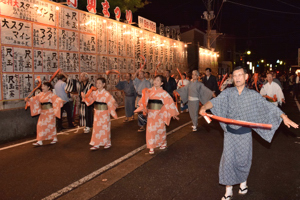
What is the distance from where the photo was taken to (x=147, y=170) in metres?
5.01

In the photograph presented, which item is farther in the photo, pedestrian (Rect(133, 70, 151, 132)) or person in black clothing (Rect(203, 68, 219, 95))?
person in black clothing (Rect(203, 68, 219, 95))

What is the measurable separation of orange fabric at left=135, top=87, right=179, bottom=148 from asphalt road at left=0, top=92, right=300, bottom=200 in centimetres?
34

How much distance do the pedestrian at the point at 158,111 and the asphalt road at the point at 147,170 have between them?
0.40 m

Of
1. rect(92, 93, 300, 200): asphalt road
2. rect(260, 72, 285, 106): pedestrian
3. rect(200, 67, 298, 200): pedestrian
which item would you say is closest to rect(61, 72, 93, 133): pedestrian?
rect(92, 93, 300, 200): asphalt road

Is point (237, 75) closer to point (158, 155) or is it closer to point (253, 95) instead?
point (253, 95)

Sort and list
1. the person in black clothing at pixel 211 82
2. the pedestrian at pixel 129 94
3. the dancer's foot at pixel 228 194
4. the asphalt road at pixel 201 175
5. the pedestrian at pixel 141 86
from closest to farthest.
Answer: the dancer's foot at pixel 228 194, the asphalt road at pixel 201 175, the pedestrian at pixel 141 86, the pedestrian at pixel 129 94, the person in black clothing at pixel 211 82

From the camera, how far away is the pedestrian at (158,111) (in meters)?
6.31

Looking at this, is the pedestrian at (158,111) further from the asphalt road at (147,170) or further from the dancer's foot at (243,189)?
the dancer's foot at (243,189)

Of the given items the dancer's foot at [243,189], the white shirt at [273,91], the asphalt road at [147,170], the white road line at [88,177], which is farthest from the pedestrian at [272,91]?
the dancer's foot at [243,189]

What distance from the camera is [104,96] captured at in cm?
667

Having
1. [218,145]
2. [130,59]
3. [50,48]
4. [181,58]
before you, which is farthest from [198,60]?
[218,145]

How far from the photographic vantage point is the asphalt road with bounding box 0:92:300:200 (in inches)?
159

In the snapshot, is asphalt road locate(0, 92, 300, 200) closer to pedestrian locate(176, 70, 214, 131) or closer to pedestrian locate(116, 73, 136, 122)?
pedestrian locate(176, 70, 214, 131)

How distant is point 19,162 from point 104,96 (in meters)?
2.36
